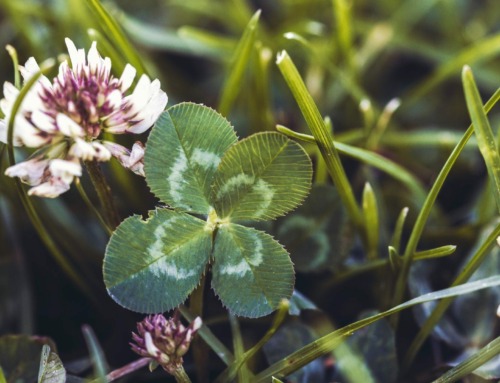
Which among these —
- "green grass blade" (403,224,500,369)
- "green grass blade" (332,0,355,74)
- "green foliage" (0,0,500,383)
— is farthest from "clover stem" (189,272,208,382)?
"green grass blade" (332,0,355,74)

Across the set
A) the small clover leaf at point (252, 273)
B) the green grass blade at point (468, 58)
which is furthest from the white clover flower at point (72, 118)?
the green grass blade at point (468, 58)

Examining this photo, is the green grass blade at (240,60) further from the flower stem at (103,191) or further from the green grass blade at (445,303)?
the green grass blade at (445,303)

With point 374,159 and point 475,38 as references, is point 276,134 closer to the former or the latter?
point 374,159

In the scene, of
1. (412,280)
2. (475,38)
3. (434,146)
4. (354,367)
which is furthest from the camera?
(475,38)

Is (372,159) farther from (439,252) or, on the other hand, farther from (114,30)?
(114,30)

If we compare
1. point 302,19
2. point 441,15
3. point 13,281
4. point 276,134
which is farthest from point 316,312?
point 441,15

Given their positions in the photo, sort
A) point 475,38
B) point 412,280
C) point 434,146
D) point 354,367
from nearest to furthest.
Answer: point 354,367
point 412,280
point 434,146
point 475,38

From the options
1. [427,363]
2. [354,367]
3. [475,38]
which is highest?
[475,38]

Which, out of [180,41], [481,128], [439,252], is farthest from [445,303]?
[180,41]
